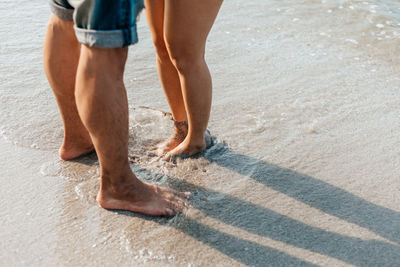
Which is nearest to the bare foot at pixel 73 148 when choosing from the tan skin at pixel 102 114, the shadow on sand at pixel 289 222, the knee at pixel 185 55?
the tan skin at pixel 102 114

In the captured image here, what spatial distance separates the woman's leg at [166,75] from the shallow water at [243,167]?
15 cm

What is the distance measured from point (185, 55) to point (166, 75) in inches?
12.1

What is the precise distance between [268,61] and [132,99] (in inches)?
45.4

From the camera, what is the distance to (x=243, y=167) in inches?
87.0

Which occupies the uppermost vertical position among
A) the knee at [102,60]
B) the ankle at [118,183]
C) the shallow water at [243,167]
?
the knee at [102,60]

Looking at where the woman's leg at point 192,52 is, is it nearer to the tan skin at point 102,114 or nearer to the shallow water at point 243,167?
the shallow water at point 243,167

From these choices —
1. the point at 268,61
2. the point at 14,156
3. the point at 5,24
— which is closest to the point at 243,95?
the point at 268,61

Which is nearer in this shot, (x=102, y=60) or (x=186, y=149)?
(x=102, y=60)

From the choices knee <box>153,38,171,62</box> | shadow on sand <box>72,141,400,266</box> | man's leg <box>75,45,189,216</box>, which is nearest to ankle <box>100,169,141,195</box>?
man's leg <box>75,45,189,216</box>

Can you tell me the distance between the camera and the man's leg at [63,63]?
1928 mm

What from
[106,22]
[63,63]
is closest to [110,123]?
[106,22]

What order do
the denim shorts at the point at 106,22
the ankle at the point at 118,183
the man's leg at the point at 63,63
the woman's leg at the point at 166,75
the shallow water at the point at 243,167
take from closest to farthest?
the denim shorts at the point at 106,22, the shallow water at the point at 243,167, the ankle at the point at 118,183, the man's leg at the point at 63,63, the woman's leg at the point at 166,75

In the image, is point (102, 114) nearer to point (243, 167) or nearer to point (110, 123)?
point (110, 123)

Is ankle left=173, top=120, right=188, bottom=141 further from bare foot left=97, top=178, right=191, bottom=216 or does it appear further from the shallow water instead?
bare foot left=97, top=178, right=191, bottom=216
